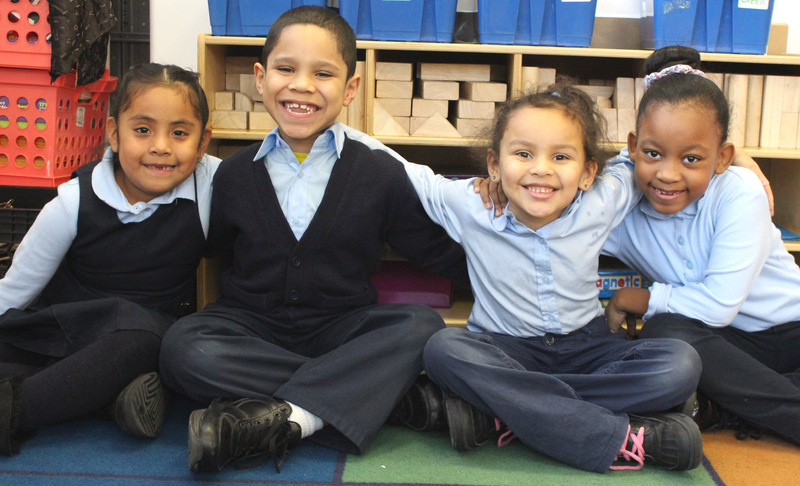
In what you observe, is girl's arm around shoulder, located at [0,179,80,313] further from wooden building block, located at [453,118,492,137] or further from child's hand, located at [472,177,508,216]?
wooden building block, located at [453,118,492,137]

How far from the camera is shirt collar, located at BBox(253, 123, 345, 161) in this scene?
5.43 ft

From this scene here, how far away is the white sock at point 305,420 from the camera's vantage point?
4.50 ft

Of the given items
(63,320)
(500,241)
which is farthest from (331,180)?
(63,320)

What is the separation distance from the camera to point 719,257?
5.12 ft

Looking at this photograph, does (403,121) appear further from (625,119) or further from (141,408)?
(141,408)

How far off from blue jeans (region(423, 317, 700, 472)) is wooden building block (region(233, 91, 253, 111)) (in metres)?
1.08

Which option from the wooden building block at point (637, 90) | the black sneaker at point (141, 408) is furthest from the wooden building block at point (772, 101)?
the black sneaker at point (141, 408)

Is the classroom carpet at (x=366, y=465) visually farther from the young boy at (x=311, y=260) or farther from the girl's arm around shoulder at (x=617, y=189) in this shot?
the girl's arm around shoulder at (x=617, y=189)

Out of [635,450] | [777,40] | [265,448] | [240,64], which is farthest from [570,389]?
[777,40]

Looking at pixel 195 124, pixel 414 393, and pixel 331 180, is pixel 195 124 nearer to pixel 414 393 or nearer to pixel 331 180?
pixel 331 180

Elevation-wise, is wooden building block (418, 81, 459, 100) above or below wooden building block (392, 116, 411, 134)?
above

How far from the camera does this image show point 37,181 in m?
2.06

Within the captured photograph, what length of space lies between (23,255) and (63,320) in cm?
19

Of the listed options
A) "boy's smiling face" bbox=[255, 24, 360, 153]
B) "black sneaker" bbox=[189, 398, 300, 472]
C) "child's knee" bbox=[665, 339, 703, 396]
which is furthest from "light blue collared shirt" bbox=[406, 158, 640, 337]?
"black sneaker" bbox=[189, 398, 300, 472]
